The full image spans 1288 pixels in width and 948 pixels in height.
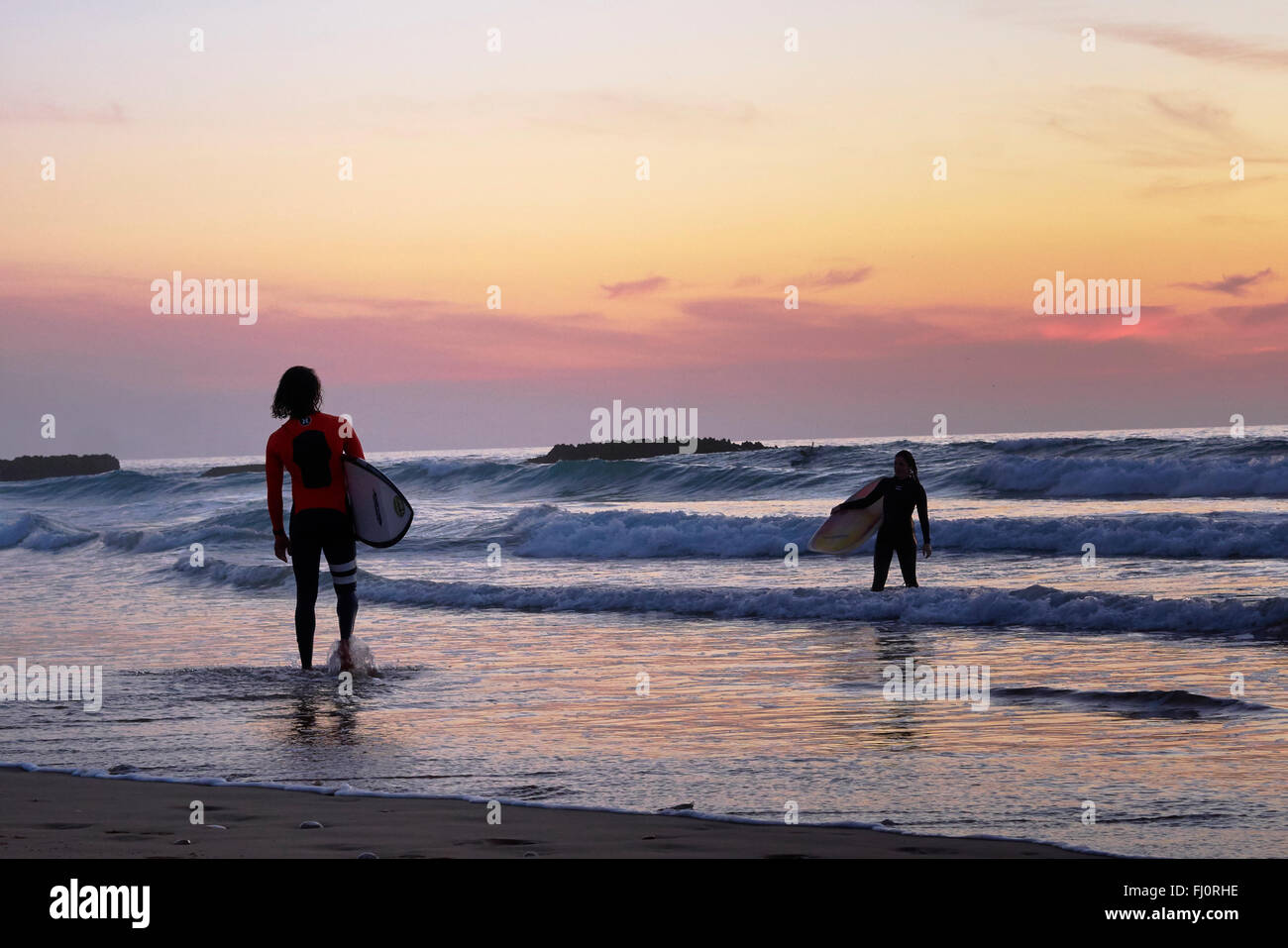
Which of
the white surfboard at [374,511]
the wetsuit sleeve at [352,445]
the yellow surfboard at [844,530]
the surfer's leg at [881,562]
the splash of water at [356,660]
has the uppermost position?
the wetsuit sleeve at [352,445]

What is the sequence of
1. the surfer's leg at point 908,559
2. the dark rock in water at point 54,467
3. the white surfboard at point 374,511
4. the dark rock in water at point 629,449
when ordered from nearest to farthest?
1. the white surfboard at point 374,511
2. the surfer's leg at point 908,559
3. the dark rock in water at point 629,449
4. the dark rock in water at point 54,467

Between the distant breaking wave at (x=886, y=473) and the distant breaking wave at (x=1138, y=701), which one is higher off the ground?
the distant breaking wave at (x=886, y=473)

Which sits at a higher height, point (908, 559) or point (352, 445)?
point (352, 445)

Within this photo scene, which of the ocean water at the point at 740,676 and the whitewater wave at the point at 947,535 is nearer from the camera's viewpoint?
the ocean water at the point at 740,676

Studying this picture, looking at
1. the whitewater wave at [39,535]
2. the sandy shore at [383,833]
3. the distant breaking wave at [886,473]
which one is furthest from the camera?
the distant breaking wave at [886,473]

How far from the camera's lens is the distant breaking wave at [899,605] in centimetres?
1123

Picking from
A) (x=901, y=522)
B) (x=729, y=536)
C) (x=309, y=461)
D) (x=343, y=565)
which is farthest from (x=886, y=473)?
(x=309, y=461)

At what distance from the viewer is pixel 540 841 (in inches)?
173

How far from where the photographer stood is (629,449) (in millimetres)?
63906

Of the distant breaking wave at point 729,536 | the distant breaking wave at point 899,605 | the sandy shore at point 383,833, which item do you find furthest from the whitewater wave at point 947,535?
the sandy shore at point 383,833

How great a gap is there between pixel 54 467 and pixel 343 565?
90386 millimetres

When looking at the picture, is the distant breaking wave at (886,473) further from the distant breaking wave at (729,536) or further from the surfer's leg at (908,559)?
the surfer's leg at (908,559)

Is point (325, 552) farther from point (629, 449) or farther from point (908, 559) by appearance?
point (629, 449)
